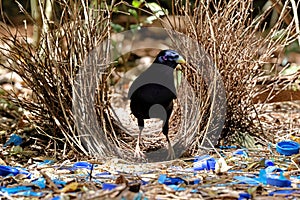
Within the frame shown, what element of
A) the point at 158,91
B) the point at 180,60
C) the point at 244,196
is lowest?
the point at 244,196

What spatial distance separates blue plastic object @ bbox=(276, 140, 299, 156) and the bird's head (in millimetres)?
644

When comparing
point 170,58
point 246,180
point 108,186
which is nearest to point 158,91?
point 170,58

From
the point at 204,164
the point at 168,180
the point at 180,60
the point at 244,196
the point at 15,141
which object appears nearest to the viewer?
the point at 244,196

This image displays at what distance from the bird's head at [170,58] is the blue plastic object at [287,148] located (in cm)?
64

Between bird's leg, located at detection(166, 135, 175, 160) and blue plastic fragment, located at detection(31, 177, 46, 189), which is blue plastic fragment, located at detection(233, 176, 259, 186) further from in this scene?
blue plastic fragment, located at detection(31, 177, 46, 189)

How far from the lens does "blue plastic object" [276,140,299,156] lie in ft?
8.54

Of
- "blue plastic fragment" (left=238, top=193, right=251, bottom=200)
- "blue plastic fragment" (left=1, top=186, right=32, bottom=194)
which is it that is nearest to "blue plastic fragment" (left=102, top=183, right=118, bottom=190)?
"blue plastic fragment" (left=1, top=186, right=32, bottom=194)

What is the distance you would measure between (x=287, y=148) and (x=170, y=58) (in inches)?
28.8

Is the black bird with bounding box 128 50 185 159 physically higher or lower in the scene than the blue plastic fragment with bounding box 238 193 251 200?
higher

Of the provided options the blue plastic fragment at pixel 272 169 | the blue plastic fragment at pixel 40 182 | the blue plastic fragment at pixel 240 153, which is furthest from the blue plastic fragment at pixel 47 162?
the blue plastic fragment at pixel 272 169

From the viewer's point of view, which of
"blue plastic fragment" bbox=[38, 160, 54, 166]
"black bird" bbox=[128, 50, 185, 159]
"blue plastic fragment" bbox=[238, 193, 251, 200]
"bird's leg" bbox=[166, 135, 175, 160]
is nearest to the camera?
"blue plastic fragment" bbox=[238, 193, 251, 200]

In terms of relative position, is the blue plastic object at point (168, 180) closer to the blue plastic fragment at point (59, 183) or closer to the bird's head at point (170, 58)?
the blue plastic fragment at point (59, 183)

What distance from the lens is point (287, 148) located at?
8.60 ft

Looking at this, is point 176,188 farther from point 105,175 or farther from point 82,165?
point 82,165
